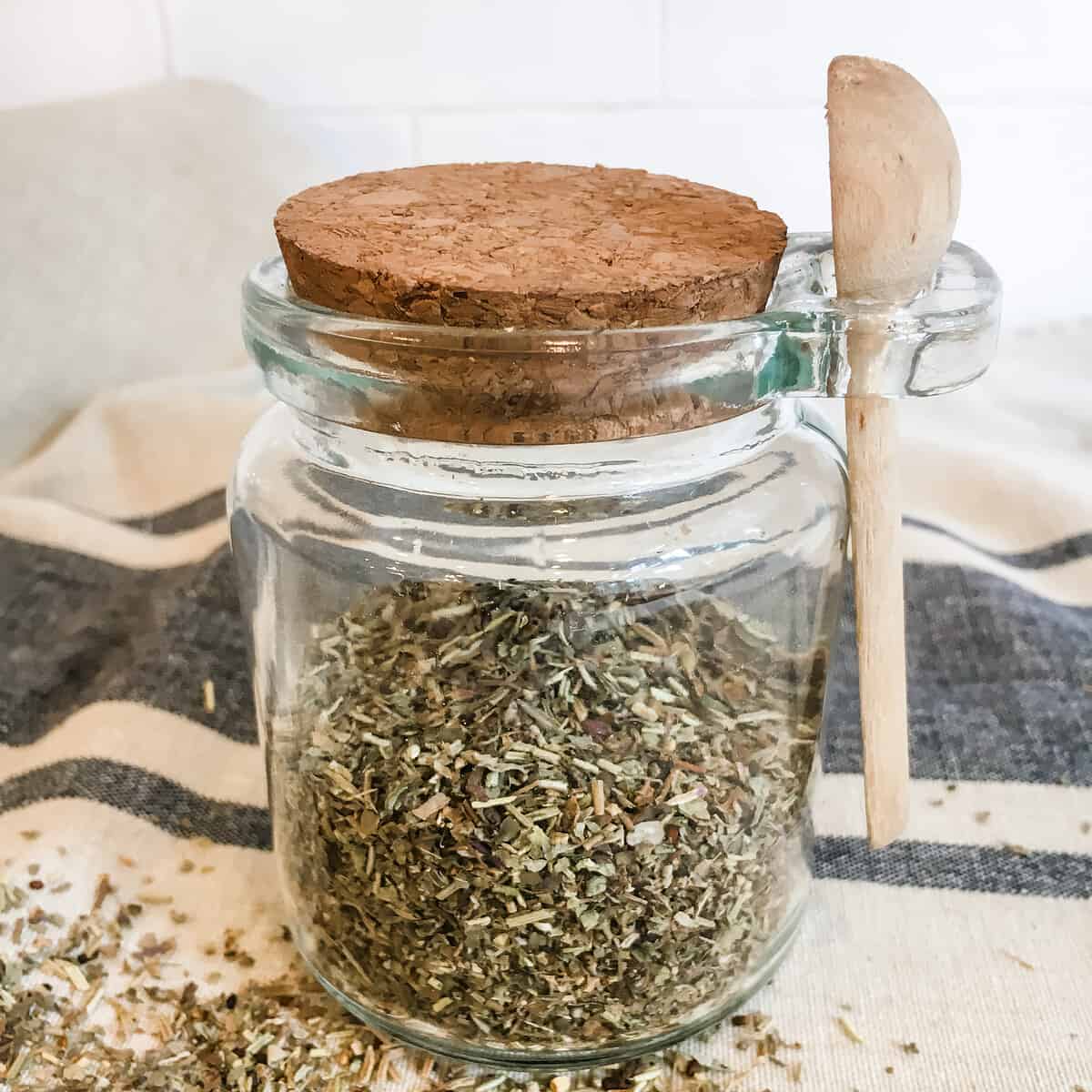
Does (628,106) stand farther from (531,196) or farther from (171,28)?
(531,196)

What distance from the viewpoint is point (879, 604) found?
0.54 metres

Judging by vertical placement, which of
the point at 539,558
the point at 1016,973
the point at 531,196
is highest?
the point at 531,196

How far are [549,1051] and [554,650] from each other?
192 millimetres

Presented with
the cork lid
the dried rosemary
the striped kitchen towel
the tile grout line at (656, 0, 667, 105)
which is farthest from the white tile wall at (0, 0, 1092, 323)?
the dried rosemary

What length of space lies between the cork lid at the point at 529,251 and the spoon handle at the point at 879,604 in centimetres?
8

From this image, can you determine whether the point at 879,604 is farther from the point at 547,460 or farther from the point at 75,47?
the point at 75,47

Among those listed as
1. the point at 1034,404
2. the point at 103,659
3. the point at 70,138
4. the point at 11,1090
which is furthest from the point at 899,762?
the point at 70,138

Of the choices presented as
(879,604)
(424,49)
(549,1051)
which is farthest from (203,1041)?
(424,49)

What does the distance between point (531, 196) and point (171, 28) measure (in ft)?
2.42

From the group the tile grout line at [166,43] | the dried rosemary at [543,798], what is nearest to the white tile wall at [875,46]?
the tile grout line at [166,43]

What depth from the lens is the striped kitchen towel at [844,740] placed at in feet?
2.00

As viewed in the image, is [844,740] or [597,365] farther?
[844,740]

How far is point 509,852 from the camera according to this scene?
1.63 feet

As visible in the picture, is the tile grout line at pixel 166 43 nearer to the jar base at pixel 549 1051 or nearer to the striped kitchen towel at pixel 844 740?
the striped kitchen towel at pixel 844 740
